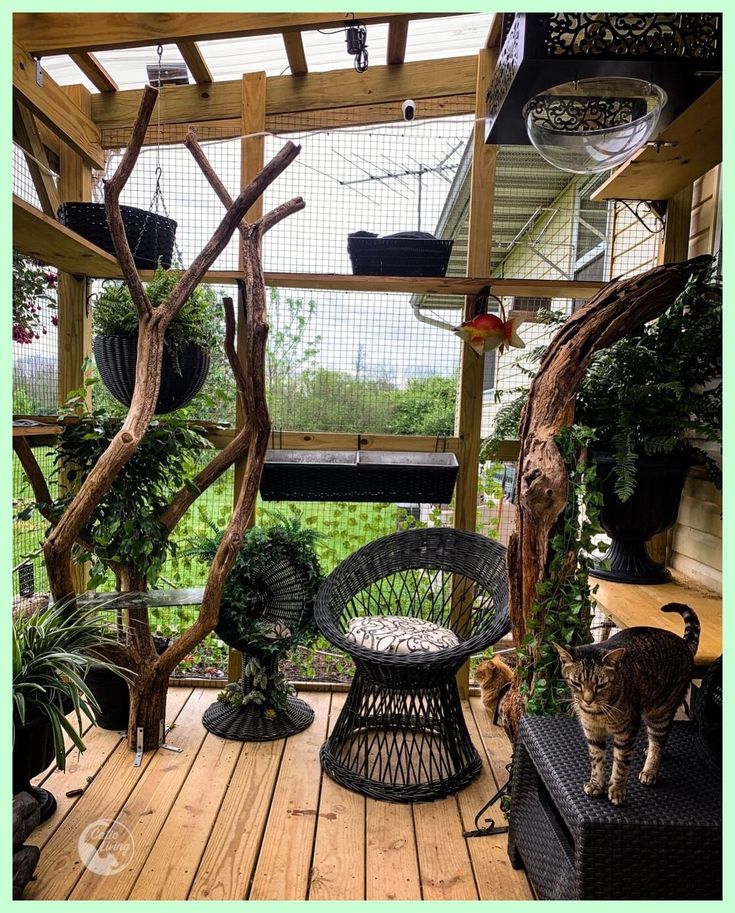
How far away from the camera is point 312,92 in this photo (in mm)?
3125

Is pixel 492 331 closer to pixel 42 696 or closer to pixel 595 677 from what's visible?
pixel 595 677

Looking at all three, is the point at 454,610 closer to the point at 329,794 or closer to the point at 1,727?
the point at 329,794

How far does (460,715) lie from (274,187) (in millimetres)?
2391

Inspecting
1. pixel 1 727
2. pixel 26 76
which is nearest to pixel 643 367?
pixel 1 727

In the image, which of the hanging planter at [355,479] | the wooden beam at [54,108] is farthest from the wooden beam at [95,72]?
the hanging planter at [355,479]

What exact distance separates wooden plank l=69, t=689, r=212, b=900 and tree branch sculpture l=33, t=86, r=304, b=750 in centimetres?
14

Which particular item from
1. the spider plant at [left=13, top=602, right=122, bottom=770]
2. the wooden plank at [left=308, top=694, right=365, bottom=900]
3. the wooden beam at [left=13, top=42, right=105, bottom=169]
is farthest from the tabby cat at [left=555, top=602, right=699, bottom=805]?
the wooden beam at [left=13, top=42, right=105, bottom=169]

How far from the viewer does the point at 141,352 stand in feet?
8.38

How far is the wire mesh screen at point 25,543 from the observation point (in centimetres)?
276

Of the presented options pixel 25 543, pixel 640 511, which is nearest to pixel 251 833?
pixel 25 543

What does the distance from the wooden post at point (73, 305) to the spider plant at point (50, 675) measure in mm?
964

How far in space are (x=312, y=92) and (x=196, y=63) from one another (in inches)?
20.1

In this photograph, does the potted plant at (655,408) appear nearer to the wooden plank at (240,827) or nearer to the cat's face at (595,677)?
the cat's face at (595,677)

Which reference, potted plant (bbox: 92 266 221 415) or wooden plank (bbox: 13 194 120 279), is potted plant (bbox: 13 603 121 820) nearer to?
potted plant (bbox: 92 266 221 415)
